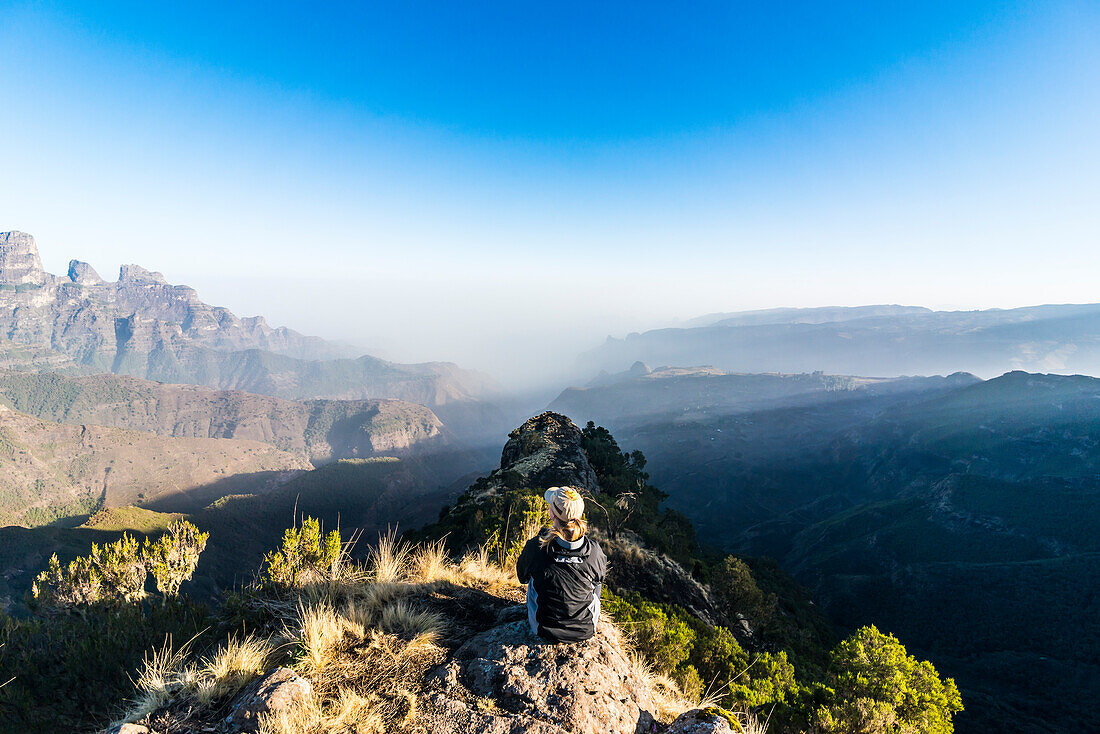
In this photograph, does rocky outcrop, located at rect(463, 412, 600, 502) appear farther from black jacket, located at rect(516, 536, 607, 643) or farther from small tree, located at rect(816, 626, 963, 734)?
black jacket, located at rect(516, 536, 607, 643)

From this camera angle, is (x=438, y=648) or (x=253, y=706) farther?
(x=438, y=648)

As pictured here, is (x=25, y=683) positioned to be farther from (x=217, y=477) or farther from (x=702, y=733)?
(x=217, y=477)

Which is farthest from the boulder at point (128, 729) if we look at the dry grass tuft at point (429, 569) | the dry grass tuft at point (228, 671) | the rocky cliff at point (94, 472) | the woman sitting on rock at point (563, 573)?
the rocky cliff at point (94, 472)

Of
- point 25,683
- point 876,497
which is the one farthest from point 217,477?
point 876,497

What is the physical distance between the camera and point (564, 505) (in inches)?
193

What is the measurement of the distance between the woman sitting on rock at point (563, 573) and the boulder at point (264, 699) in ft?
7.81

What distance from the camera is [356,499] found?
141m

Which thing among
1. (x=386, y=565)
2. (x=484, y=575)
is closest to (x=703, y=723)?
(x=484, y=575)

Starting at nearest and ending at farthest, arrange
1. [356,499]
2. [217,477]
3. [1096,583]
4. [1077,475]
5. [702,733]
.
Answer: [702,733], [1096,583], [1077,475], [356,499], [217,477]

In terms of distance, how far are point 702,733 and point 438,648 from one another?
3229mm

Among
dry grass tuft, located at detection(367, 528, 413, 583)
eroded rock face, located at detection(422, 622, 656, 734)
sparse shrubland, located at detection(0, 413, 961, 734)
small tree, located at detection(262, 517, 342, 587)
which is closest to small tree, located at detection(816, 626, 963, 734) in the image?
sparse shrubland, located at detection(0, 413, 961, 734)

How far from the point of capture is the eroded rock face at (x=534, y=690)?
4180 mm

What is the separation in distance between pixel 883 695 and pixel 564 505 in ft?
21.4

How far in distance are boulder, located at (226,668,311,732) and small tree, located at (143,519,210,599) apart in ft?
44.2
